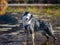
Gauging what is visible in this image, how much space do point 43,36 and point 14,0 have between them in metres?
0.84

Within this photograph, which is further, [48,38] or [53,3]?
[53,3]

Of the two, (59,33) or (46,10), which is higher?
(46,10)

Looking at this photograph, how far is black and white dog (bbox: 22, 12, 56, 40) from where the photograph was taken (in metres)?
2.84

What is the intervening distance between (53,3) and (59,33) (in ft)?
1.89

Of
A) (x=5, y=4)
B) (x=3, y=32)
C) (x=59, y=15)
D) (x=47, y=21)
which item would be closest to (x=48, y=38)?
(x=47, y=21)

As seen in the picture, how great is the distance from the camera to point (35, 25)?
9.46 ft

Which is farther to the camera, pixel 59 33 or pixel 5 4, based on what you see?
pixel 5 4

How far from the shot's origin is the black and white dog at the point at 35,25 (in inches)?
112

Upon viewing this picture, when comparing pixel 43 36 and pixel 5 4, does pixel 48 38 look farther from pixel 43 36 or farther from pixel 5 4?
pixel 5 4

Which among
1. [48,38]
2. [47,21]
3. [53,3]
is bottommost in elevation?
[48,38]

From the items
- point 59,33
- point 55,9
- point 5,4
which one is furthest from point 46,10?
point 5,4

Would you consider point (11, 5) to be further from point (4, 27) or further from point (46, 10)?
point (46, 10)

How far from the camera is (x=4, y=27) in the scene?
2.97 meters

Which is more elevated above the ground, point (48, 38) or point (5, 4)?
point (5, 4)
